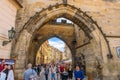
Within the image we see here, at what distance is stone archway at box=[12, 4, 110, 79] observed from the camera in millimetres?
6523

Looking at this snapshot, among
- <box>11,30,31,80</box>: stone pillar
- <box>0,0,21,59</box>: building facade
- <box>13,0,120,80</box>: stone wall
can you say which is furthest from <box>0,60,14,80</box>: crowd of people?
<box>13,0,120,80</box>: stone wall

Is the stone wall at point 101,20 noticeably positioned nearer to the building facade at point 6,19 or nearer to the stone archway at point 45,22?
the stone archway at point 45,22

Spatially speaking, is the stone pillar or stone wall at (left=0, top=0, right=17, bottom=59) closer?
stone wall at (left=0, top=0, right=17, bottom=59)

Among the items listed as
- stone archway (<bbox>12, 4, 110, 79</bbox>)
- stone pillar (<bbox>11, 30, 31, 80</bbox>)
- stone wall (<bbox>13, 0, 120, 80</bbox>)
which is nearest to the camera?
stone pillar (<bbox>11, 30, 31, 80</bbox>)

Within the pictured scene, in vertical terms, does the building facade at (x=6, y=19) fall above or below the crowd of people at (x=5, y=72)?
above

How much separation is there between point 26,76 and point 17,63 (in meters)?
1.71

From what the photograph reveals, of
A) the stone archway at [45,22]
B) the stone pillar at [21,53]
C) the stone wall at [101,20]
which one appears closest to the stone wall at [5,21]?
the stone pillar at [21,53]

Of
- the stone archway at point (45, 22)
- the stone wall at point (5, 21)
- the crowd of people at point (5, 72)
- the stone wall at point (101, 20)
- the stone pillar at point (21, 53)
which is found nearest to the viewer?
the crowd of people at point (5, 72)

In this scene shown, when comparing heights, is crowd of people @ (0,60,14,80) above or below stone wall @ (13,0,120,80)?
below

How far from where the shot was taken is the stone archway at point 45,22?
652 cm

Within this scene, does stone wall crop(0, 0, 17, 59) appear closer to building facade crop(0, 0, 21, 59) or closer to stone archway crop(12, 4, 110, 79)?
building facade crop(0, 0, 21, 59)

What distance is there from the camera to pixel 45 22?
24.2 feet

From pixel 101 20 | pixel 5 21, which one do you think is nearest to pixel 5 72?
pixel 5 21

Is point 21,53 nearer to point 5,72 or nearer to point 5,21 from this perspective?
point 5,21
